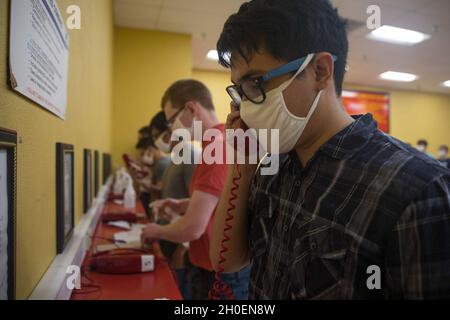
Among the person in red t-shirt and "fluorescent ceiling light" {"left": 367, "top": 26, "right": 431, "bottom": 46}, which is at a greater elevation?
"fluorescent ceiling light" {"left": 367, "top": 26, "right": 431, "bottom": 46}

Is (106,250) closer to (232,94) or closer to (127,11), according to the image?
(232,94)

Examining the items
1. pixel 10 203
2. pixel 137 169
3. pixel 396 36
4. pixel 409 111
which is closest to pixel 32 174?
pixel 10 203

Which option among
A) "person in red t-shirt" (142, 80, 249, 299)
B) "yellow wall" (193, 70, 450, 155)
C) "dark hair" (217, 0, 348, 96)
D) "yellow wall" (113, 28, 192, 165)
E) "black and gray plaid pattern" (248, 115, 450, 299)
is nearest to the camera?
"black and gray plaid pattern" (248, 115, 450, 299)

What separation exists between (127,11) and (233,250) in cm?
379

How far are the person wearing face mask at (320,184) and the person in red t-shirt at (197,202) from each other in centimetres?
50

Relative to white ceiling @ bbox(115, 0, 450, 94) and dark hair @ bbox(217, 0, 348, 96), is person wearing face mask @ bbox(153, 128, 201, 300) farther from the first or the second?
white ceiling @ bbox(115, 0, 450, 94)

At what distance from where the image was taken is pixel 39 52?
72 centimetres

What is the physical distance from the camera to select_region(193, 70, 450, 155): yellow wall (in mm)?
5973

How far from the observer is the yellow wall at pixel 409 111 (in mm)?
5973

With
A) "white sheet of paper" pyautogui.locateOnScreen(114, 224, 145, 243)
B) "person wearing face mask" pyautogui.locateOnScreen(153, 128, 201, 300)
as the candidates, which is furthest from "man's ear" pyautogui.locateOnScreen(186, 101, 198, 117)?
"white sheet of paper" pyautogui.locateOnScreen(114, 224, 145, 243)

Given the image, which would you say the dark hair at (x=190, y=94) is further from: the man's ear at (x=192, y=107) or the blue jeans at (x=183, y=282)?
the blue jeans at (x=183, y=282)

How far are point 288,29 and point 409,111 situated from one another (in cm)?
739

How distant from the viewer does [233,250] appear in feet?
2.96

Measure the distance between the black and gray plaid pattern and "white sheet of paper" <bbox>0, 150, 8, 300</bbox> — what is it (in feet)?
1.62
